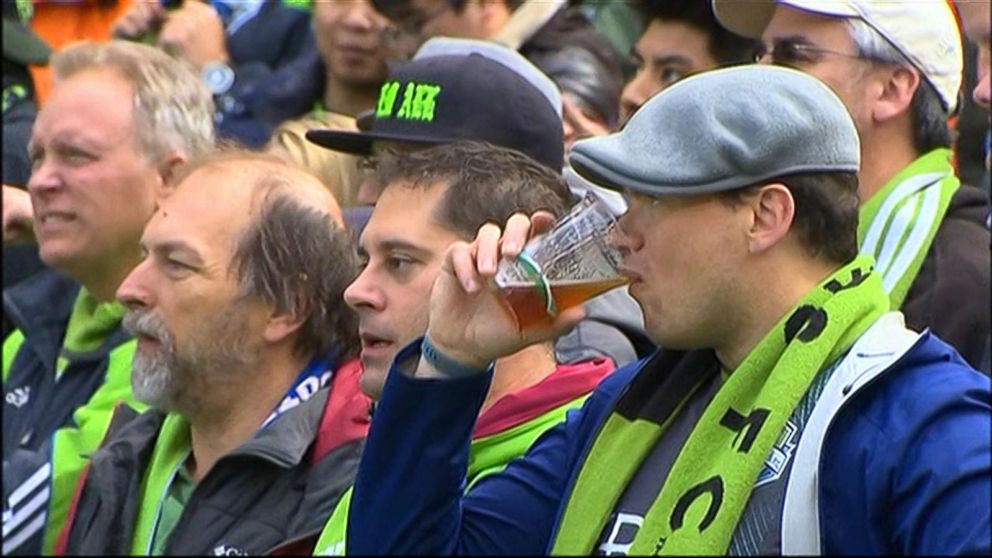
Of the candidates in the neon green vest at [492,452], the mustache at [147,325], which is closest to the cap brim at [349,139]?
the mustache at [147,325]

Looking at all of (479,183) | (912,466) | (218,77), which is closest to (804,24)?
(479,183)

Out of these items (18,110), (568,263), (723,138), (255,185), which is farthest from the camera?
(18,110)

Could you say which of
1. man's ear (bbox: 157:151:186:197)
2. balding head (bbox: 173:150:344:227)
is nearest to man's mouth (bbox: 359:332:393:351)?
balding head (bbox: 173:150:344:227)

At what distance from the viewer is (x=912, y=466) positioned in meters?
2.60

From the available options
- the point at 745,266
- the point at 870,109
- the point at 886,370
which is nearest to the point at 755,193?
the point at 745,266

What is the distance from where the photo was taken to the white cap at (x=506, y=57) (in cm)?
472

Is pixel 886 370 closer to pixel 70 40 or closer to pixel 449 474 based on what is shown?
Answer: pixel 449 474

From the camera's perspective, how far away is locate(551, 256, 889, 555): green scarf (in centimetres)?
277

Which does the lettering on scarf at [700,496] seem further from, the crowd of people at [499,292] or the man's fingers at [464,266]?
the man's fingers at [464,266]

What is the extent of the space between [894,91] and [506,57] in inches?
38.4

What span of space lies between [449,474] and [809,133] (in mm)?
732

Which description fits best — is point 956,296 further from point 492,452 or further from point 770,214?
point 770,214

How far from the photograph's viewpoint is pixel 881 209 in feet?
14.4

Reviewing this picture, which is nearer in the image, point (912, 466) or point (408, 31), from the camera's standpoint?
point (912, 466)
